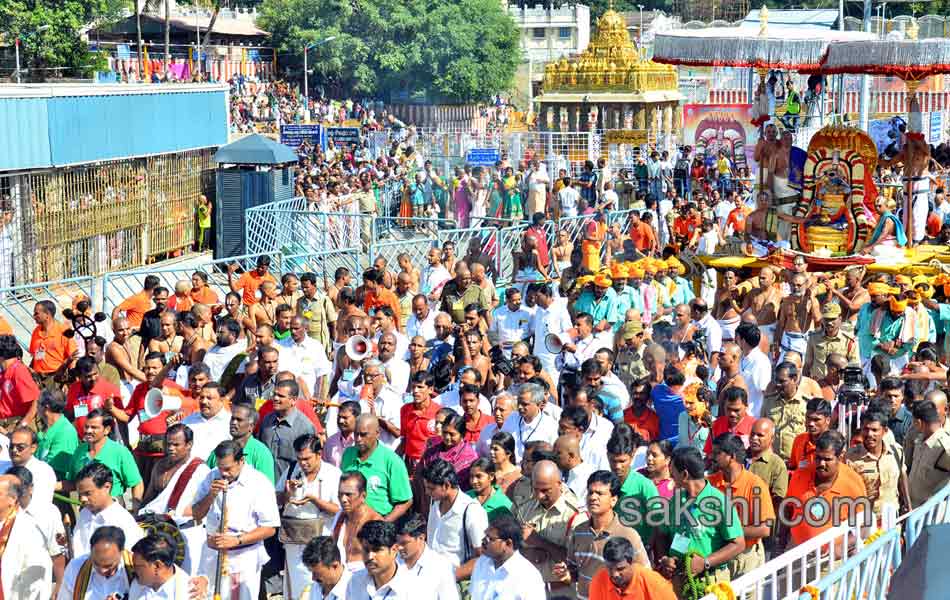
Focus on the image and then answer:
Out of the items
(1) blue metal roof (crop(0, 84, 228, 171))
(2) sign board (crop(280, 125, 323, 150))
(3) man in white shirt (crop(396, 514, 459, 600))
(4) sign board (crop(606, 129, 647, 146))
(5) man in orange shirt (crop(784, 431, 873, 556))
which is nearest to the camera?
(3) man in white shirt (crop(396, 514, 459, 600))

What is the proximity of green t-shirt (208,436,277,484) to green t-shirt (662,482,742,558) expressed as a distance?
98.0 inches

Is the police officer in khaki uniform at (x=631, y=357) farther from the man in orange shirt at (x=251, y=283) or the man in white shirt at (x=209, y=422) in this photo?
the man in orange shirt at (x=251, y=283)

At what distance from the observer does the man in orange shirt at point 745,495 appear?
7.82 metres

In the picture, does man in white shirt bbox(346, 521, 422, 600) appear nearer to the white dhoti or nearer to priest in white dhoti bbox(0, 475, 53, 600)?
priest in white dhoti bbox(0, 475, 53, 600)

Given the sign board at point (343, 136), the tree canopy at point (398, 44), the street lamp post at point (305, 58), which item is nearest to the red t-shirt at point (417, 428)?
the sign board at point (343, 136)

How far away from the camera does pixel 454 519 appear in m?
7.98

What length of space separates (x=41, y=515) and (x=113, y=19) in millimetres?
42065

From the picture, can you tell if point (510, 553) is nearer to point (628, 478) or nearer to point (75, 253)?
point (628, 478)

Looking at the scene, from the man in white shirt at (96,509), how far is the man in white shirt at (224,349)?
11.2 ft

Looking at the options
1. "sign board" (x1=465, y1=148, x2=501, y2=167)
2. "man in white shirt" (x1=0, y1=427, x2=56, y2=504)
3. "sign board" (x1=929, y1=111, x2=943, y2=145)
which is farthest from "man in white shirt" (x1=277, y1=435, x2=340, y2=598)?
"sign board" (x1=929, y1=111, x2=943, y2=145)

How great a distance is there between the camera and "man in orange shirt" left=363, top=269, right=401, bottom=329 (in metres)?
14.1

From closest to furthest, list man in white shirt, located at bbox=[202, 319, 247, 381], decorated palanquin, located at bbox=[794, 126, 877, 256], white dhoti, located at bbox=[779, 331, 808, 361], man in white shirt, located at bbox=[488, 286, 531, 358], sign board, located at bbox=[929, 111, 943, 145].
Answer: man in white shirt, located at bbox=[202, 319, 247, 381]
white dhoti, located at bbox=[779, 331, 808, 361]
man in white shirt, located at bbox=[488, 286, 531, 358]
decorated palanquin, located at bbox=[794, 126, 877, 256]
sign board, located at bbox=[929, 111, 943, 145]

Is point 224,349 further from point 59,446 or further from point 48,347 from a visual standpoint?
point 59,446

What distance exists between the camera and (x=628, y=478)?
8141 millimetres
